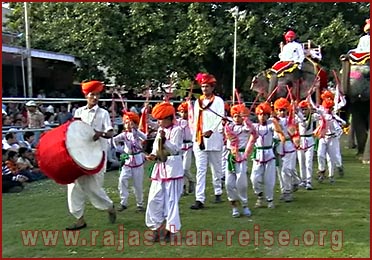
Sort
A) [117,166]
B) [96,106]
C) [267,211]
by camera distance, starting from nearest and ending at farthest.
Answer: [96,106] → [267,211] → [117,166]

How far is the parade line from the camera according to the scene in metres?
6.61

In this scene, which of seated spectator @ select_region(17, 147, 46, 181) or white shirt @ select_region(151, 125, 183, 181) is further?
seated spectator @ select_region(17, 147, 46, 181)

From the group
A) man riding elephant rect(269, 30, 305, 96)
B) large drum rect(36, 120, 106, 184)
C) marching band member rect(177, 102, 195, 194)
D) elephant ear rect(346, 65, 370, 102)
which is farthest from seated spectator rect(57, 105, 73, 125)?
large drum rect(36, 120, 106, 184)

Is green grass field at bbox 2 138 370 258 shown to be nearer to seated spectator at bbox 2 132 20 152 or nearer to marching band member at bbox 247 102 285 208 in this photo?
marching band member at bbox 247 102 285 208

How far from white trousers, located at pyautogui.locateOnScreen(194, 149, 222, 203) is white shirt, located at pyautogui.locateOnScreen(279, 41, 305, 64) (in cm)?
671

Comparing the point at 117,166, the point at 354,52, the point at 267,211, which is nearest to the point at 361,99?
the point at 354,52

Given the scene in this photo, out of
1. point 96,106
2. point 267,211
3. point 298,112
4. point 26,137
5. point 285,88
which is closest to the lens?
point 96,106

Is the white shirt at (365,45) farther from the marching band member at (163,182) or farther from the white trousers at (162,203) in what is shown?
the white trousers at (162,203)

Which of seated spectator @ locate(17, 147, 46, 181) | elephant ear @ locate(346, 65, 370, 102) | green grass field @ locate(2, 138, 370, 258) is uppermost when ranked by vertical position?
elephant ear @ locate(346, 65, 370, 102)

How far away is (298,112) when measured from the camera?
10453 mm

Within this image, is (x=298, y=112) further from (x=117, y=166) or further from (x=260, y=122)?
(x=117, y=166)

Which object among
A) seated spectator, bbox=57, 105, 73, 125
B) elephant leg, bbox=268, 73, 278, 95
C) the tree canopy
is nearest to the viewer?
seated spectator, bbox=57, 105, 73, 125

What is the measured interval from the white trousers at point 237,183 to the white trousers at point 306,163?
275cm

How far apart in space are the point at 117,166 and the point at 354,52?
603cm
